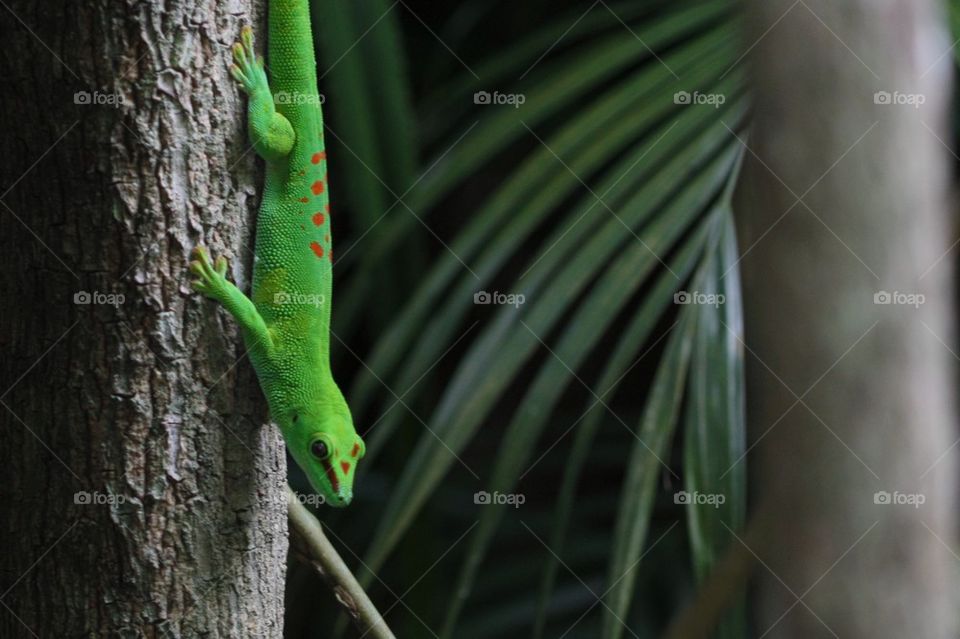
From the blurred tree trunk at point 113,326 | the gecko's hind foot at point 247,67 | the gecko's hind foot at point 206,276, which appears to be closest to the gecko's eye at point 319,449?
the blurred tree trunk at point 113,326

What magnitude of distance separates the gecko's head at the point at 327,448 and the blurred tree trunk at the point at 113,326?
0.74ft

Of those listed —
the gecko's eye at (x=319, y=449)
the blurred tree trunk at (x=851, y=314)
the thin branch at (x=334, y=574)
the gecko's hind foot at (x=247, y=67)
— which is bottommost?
the thin branch at (x=334, y=574)

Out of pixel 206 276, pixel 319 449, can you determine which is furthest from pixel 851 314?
pixel 319 449

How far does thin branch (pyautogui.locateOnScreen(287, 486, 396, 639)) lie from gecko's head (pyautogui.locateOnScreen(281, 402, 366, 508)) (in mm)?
55

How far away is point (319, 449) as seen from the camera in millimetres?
1472

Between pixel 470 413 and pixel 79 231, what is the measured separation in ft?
2.80

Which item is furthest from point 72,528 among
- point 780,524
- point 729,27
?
point 729,27

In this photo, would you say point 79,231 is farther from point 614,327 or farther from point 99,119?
point 614,327

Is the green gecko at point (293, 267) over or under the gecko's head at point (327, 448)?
over

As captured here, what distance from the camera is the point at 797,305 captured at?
1.25 feet

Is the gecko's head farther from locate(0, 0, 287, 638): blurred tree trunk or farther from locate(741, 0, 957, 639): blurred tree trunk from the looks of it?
locate(741, 0, 957, 639): blurred tree trunk

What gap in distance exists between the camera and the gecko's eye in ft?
4.80

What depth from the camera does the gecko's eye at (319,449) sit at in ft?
4.80

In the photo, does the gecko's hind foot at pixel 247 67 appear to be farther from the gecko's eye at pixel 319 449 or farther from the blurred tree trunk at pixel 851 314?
the blurred tree trunk at pixel 851 314
